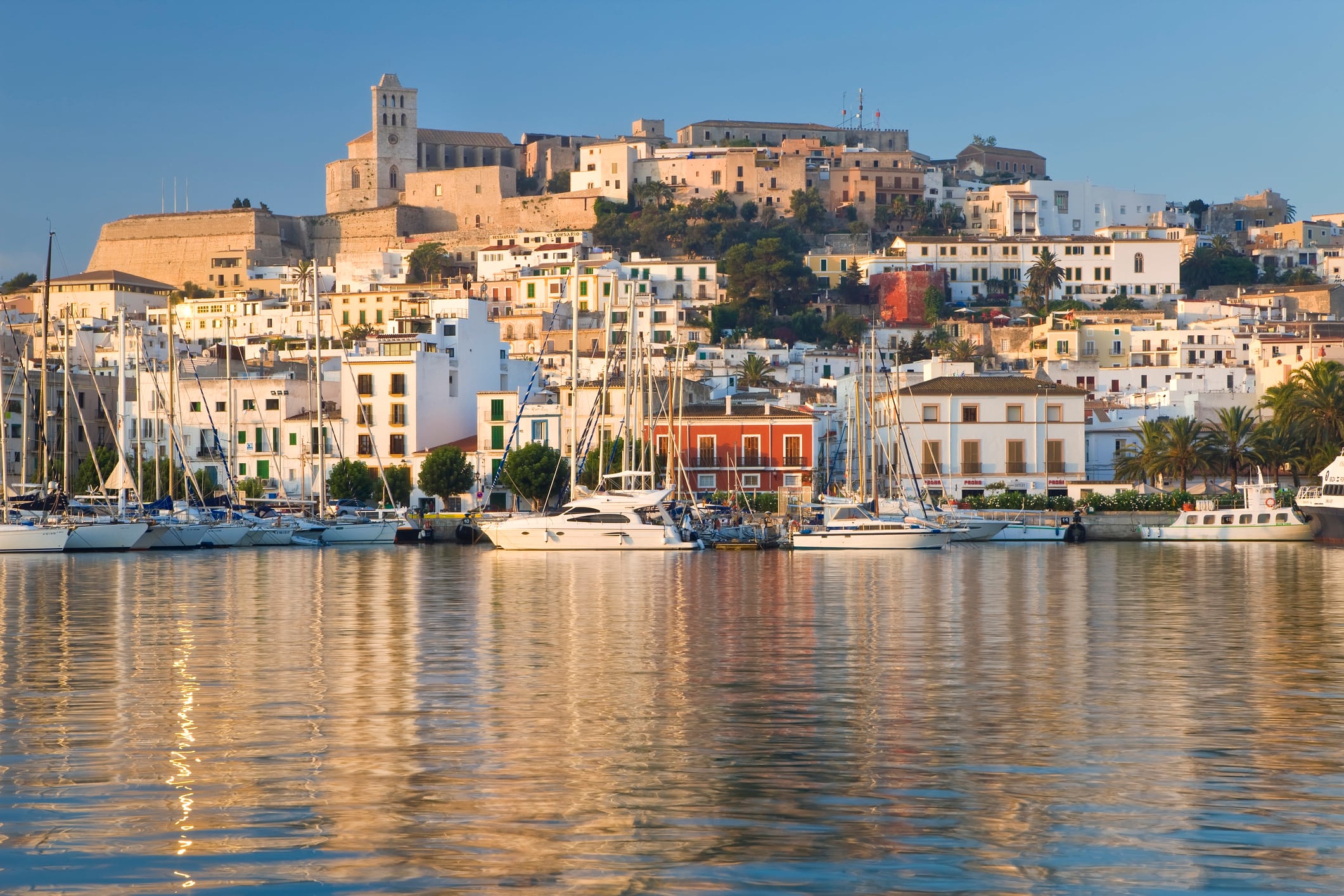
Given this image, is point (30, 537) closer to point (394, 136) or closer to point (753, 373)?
point (753, 373)

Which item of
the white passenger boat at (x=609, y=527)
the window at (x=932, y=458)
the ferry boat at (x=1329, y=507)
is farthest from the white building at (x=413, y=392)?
the ferry boat at (x=1329, y=507)

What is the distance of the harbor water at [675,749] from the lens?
11609mm

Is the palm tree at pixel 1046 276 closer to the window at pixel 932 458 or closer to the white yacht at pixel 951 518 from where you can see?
the window at pixel 932 458

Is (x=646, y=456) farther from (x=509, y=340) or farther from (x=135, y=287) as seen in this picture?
(x=135, y=287)

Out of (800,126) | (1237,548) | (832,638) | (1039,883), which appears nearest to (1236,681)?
(832,638)

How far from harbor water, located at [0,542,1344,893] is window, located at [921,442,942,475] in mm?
42236

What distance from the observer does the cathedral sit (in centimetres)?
17975

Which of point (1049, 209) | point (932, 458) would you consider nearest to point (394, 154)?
point (1049, 209)

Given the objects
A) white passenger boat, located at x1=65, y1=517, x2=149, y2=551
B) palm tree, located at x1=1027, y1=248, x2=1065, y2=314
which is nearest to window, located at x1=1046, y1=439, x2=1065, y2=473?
white passenger boat, located at x1=65, y1=517, x2=149, y2=551

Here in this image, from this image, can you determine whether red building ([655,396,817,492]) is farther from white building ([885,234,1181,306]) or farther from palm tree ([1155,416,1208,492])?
white building ([885,234,1181,306])

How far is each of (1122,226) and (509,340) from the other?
6077 centimetres

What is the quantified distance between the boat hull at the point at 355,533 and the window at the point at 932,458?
74.9ft

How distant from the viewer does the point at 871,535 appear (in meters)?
58.3

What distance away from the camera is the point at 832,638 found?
26.5m
